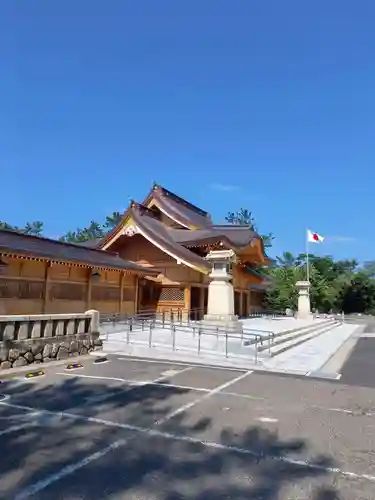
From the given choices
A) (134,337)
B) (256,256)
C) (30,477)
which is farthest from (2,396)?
(256,256)

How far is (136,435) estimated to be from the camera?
16.6ft

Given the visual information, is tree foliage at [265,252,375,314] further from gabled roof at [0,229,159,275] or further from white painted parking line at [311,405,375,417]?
white painted parking line at [311,405,375,417]

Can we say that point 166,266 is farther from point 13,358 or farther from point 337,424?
point 337,424

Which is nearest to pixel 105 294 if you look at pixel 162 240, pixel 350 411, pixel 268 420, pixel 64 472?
pixel 162 240

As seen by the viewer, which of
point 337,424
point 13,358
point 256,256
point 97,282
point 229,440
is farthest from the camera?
point 256,256

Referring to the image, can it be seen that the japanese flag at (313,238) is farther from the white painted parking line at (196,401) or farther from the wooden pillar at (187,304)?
the white painted parking line at (196,401)

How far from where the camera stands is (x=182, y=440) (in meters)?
4.94

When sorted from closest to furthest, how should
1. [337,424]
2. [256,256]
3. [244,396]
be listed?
[337,424]
[244,396]
[256,256]

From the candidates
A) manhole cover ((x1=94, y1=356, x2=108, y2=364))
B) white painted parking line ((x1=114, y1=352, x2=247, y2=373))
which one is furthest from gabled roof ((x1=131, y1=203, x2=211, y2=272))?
manhole cover ((x1=94, y1=356, x2=108, y2=364))

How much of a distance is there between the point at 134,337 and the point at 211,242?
10.0 m

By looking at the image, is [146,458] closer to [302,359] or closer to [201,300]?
[302,359]

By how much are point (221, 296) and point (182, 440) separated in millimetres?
12149

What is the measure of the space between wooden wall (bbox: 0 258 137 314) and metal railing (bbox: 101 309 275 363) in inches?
40.2

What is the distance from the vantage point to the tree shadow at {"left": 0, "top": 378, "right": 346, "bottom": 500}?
3658 mm
